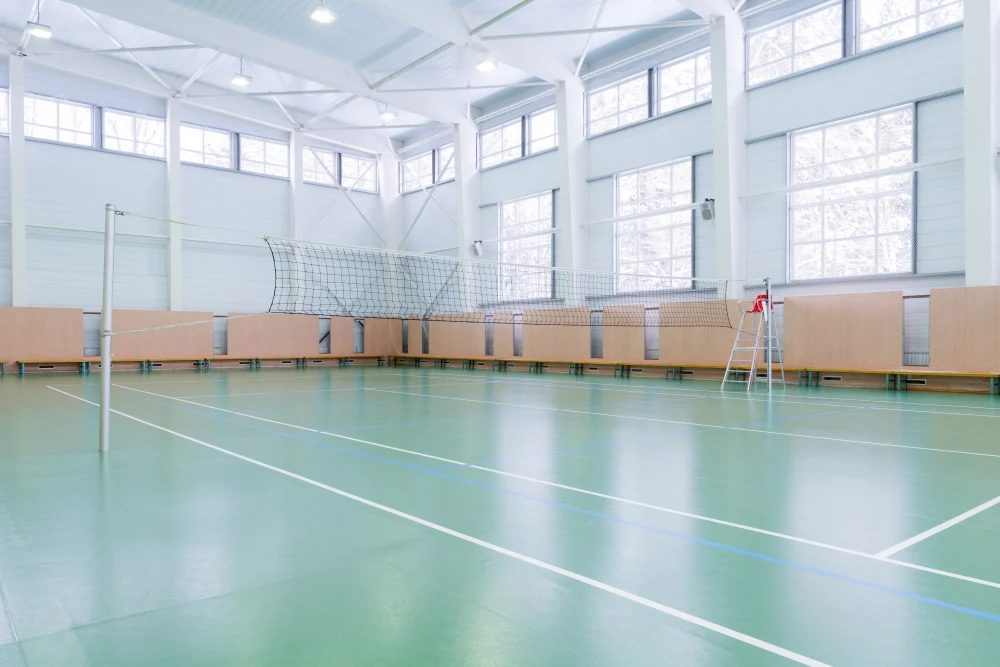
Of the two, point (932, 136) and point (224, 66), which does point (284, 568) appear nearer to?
point (932, 136)

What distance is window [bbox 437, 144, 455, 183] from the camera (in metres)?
22.6

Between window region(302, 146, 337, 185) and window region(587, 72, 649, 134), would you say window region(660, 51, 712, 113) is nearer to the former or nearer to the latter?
window region(587, 72, 649, 134)

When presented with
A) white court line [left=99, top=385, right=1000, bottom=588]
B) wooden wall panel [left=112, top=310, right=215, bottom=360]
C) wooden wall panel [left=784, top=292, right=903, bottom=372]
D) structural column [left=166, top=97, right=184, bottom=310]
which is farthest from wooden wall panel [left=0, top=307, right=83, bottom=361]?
wooden wall panel [left=784, top=292, right=903, bottom=372]

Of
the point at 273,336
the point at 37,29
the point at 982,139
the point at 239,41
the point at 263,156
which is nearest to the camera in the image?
the point at 982,139

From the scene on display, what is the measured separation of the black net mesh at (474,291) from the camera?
15578 mm

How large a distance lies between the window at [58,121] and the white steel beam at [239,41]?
18.0 ft

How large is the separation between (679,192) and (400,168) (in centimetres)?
1223

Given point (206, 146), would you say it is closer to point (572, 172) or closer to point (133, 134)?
point (133, 134)

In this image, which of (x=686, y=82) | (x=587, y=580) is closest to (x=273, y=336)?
(x=686, y=82)

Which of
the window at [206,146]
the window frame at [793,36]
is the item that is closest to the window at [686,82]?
the window frame at [793,36]

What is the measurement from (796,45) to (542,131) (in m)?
7.71

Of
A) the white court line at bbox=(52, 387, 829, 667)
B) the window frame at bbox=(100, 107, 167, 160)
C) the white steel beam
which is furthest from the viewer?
the window frame at bbox=(100, 107, 167, 160)

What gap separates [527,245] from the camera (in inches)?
786

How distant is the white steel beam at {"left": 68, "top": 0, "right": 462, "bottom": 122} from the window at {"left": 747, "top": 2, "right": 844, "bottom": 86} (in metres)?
9.30
